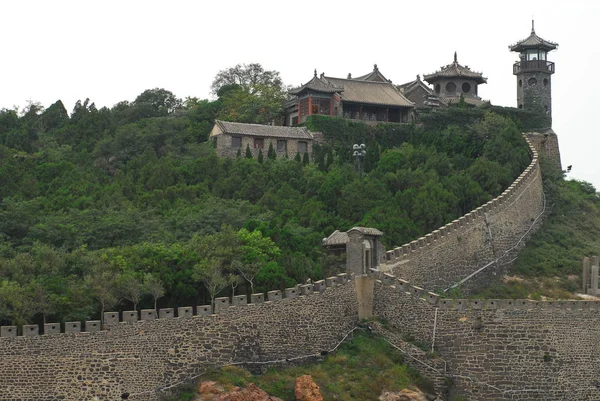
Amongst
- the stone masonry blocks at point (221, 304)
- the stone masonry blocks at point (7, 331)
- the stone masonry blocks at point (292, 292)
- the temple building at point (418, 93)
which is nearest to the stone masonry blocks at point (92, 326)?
the stone masonry blocks at point (7, 331)

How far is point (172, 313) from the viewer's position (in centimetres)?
4531

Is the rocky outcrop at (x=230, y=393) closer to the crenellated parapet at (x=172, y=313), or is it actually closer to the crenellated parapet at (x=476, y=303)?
the crenellated parapet at (x=172, y=313)

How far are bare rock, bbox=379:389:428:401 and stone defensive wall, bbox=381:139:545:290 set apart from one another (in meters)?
6.80

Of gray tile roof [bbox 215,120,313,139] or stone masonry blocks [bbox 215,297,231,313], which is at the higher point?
gray tile roof [bbox 215,120,313,139]

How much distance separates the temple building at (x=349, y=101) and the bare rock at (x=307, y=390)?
33375mm

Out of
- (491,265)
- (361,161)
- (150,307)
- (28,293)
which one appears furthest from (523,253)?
(28,293)

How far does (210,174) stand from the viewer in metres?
68.6

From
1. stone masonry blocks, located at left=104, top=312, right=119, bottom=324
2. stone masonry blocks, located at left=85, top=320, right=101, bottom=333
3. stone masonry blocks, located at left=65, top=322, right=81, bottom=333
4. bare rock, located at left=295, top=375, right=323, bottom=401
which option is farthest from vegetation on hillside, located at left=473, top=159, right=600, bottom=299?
stone masonry blocks, located at left=65, top=322, right=81, bottom=333

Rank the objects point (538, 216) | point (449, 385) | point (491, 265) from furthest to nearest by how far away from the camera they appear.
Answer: point (538, 216) → point (491, 265) → point (449, 385)

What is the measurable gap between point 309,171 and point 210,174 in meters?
5.07

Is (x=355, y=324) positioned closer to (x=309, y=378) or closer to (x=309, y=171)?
(x=309, y=378)

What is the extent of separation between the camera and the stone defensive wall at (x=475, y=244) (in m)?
54.4

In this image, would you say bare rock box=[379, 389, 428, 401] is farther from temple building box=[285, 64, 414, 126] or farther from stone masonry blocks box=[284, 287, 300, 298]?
temple building box=[285, 64, 414, 126]

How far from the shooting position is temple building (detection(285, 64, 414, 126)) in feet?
254
